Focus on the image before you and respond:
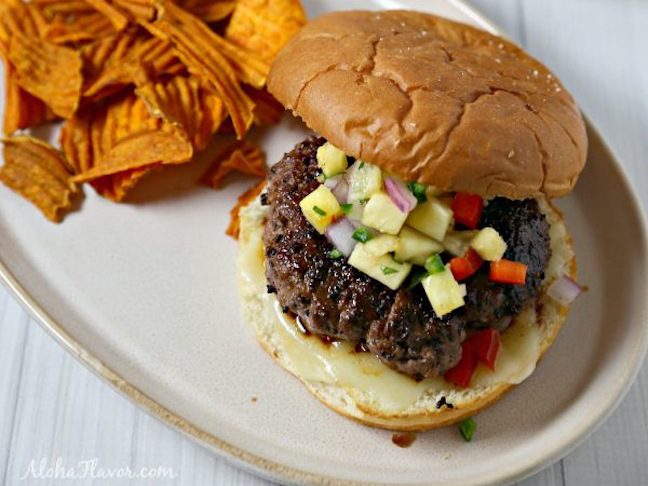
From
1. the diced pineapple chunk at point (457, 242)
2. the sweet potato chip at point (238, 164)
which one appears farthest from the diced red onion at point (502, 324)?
the sweet potato chip at point (238, 164)

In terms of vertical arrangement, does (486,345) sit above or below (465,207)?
below

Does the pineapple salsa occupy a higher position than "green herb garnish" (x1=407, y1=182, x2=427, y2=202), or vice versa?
"green herb garnish" (x1=407, y1=182, x2=427, y2=202)

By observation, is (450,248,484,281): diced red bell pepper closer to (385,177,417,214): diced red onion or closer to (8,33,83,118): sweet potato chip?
(385,177,417,214): diced red onion

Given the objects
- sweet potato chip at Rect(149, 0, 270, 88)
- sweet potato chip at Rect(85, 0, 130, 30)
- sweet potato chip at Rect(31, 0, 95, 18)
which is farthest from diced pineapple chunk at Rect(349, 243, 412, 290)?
sweet potato chip at Rect(31, 0, 95, 18)

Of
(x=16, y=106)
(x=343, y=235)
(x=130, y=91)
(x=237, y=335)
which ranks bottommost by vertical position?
(x=237, y=335)

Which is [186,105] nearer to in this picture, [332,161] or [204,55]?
[204,55]

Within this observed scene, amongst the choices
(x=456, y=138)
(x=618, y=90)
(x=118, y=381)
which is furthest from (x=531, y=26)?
(x=118, y=381)

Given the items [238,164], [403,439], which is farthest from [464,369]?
[238,164]
